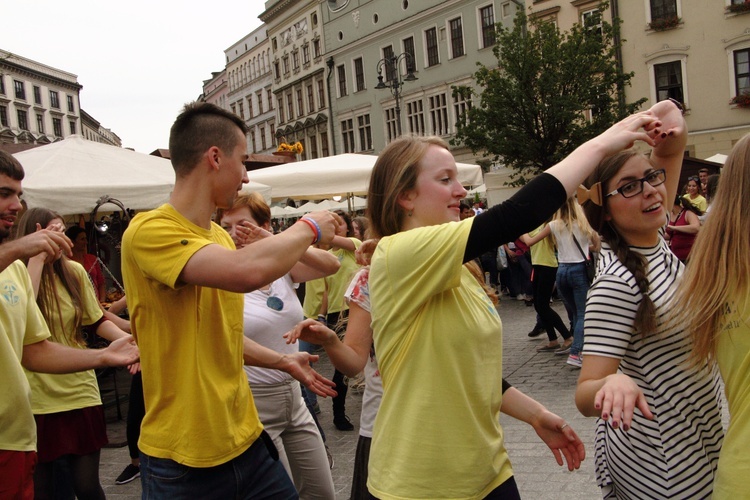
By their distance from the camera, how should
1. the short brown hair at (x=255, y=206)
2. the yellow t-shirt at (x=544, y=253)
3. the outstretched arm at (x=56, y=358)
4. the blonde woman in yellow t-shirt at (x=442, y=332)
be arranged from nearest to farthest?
the blonde woman in yellow t-shirt at (x=442, y=332) → the outstretched arm at (x=56, y=358) → the short brown hair at (x=255, y=206) → the yellow t-shirt at (x=544, y=253)

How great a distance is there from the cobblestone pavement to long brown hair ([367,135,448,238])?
8.67 ft

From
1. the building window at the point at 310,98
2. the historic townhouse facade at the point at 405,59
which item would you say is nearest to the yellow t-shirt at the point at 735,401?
the historic townhouse facade at the point at 405,59

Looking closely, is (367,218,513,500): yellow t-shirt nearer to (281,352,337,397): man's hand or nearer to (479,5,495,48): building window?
(281,352,337,397): man's hand

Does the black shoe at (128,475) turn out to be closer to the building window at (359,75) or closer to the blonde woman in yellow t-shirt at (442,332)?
the blonde woman in yellow t-shirt at (442,332)

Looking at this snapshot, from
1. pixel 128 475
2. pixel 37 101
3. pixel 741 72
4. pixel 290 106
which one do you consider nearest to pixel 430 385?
pixel 128 475

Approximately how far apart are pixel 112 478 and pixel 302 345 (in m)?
2.32

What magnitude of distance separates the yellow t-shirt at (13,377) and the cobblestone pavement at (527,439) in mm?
2478

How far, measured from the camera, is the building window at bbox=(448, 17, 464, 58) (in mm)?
38594

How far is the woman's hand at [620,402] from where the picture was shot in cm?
176

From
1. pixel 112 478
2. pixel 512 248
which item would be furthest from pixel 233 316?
pixel 512 248

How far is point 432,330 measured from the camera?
81.4 inches

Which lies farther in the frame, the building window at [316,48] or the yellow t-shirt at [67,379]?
the building window at [316,48]

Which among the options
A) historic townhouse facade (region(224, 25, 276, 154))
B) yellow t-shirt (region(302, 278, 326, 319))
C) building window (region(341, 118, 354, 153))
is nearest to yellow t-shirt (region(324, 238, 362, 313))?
yellow t-shirt (region(302, 278, 326, 319))

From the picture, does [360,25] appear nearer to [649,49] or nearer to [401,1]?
[401,1]
